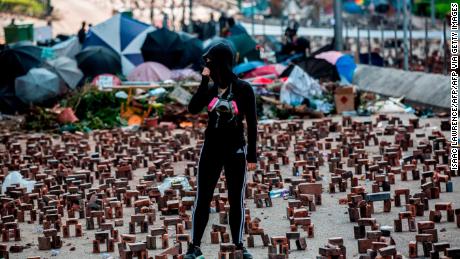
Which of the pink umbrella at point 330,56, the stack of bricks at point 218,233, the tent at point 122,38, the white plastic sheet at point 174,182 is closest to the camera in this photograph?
the stack of bricks at point 218,233

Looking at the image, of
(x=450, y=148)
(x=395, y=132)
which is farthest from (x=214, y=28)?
(x=450, y=148)

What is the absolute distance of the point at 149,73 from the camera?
30641 millimetres

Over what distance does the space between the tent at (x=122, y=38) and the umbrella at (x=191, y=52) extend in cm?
112

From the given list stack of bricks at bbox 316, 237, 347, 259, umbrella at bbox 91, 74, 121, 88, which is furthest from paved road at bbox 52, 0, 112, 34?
stack of bricks at bbox 316, 237, 347, 259

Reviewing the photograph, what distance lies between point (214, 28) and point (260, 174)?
2838 centimetres

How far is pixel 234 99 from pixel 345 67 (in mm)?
19462

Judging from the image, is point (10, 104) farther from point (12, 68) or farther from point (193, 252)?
point (193, 252)

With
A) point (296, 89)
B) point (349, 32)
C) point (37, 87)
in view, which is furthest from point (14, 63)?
point (349, 32)

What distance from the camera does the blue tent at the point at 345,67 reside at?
30.6m

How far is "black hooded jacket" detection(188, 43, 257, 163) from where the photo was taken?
11320 millimetres

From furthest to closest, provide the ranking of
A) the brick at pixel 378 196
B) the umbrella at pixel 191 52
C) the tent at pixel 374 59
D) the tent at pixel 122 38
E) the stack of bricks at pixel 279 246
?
the tent at pixel 374 59
the tent at pixel 122 38
the umbrella at pixel 191 52
the brick at pixel 378 196
the stack of bricks at pixel 279 246

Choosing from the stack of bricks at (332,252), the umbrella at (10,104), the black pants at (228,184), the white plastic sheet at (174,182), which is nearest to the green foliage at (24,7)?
the umbrella at (10,104)

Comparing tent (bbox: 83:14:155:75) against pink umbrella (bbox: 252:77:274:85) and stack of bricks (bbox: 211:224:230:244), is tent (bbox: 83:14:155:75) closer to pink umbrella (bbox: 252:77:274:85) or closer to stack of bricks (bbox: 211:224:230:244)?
pink umbrella (bbox: 252:77:274:85)

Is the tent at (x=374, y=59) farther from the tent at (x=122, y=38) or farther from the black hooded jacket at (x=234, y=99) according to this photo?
the black hooded jacket at (x=234, y=99)
